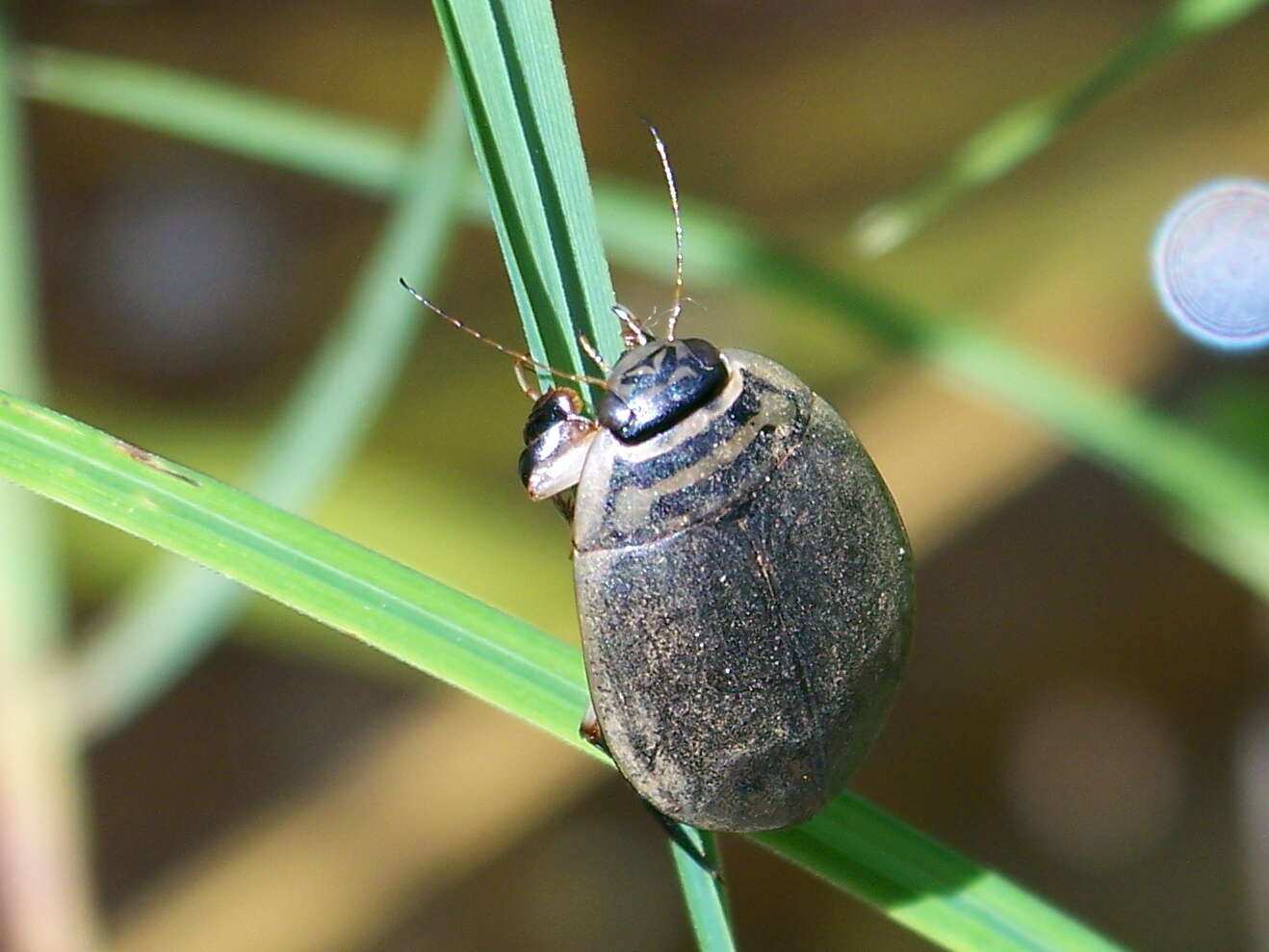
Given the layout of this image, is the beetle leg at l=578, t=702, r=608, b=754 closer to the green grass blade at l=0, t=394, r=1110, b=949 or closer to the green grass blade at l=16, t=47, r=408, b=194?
the green grass blade at l=0, t=394, r=1110, b=949

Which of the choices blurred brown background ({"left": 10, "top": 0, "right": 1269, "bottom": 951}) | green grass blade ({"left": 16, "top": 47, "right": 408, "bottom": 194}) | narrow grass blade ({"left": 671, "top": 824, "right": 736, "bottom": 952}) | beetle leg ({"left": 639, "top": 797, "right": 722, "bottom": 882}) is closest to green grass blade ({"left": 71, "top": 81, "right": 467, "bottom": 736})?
green grass blade ({"left": 16, "top": 47, "right": 408, "bottom": 194})

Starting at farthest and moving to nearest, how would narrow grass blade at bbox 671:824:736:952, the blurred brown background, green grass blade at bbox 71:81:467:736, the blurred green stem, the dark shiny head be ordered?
the blurred brown background
the blurred green stem
green grass blade at bbox 71:81:467:736
the dark shiny head
narrow grass blade at bbox 671:824:736:952

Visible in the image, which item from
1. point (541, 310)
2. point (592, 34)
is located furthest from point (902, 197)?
point (592, 34)

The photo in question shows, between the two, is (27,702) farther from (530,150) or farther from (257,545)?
(530,150)

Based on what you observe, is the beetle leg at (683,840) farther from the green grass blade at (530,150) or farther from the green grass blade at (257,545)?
the green grass blade at (530,150)

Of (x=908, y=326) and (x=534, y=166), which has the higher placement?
(x=534, y=166)

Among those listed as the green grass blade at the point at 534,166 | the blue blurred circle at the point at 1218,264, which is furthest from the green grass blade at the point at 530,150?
the blue blurred circle at the point at 1218,264

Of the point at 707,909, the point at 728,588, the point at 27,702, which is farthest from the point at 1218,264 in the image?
the point at 27,702
